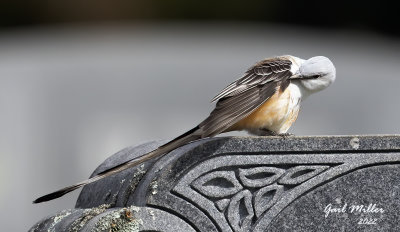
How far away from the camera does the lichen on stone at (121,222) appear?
541cm

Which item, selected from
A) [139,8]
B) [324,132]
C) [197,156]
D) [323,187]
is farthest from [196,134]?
[139,8]

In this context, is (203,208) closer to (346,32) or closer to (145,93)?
(145,93)

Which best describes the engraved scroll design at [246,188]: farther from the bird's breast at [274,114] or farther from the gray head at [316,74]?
the gray head at [316,74]

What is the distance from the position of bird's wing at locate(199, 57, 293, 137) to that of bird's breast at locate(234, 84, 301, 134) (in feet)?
0.14

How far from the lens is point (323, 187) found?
5719 millimetres

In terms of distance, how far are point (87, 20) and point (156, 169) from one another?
35.9ft

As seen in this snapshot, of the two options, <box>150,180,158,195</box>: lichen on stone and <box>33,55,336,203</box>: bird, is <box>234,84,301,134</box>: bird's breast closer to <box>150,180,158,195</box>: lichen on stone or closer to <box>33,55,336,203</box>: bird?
<box>33,55,336,203</box>: bird

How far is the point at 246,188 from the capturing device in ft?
18.6

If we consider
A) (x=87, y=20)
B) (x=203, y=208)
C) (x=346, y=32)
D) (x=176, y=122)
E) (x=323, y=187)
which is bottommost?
(x=203, y=208)

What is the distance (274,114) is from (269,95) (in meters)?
0.11

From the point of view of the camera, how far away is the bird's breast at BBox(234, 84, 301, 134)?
19.7 feet
